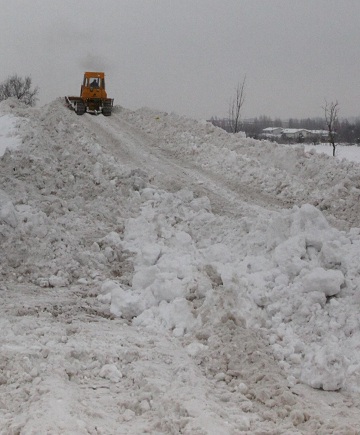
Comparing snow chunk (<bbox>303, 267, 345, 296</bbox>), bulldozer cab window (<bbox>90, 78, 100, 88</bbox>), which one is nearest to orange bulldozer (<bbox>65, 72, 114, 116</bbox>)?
bulldozer cab window (<bbox>90, 78, 100, 88</bbox>)

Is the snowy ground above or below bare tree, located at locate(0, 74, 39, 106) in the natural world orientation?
below

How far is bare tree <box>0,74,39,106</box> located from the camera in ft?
171

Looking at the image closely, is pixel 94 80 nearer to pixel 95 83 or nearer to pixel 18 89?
pixel 95 83

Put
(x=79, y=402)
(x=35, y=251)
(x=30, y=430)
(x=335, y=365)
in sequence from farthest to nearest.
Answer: (x=35, y=251) → (x=335, y=365) → (x=79, y=402) → (x=30, y=430)

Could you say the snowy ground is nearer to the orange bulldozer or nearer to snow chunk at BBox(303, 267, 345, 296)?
snow chunk at BBox(303, 267, 345, 296)

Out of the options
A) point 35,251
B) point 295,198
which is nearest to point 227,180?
point 295,198

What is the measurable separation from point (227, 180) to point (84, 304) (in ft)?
21.3

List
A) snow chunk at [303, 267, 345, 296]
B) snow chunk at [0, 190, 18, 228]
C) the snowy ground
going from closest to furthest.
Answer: the snowy ground < snow chunk at [303, 267, 345, 296] < snow chunk at [0, 190, 18, 228]

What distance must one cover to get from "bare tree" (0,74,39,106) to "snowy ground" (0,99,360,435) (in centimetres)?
4368

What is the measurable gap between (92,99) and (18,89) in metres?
33.6

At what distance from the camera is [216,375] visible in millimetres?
4984

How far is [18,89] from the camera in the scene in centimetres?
5241

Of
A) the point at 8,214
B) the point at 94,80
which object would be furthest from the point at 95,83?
the point at 8,214

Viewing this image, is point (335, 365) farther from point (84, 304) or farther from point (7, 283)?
point (7, 283)
